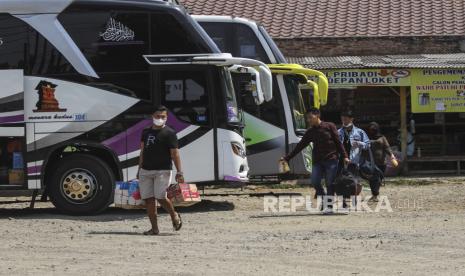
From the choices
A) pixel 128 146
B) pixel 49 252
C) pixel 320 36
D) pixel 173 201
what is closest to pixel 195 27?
pixel 128 146

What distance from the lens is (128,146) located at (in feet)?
43.8

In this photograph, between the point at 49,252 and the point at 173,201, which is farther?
the point at 173,201

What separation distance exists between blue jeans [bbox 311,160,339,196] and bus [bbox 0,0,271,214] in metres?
1.44

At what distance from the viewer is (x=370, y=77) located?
68.0 ft

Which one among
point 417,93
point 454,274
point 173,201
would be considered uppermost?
point 417,93

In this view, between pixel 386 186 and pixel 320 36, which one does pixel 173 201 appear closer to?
pixel 386 186

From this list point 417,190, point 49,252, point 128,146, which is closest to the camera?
point 49,252

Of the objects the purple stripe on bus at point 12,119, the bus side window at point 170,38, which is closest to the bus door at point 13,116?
the purple stripe on bus at point 12,119

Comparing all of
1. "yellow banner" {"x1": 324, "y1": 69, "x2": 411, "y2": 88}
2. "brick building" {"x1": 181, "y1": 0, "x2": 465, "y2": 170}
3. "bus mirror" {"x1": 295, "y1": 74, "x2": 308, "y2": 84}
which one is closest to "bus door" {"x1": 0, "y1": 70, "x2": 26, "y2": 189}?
"bus mirror" {"x1": 295, "y1": 74, "x2": 308, "y2": 84}

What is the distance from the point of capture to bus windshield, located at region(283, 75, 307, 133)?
16.6 metres

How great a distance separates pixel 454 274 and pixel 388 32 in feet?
51.6

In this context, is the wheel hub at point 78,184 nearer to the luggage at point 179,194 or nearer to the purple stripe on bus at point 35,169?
the purple stripe on bus at point 35,169

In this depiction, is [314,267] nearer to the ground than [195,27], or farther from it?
nearer to the ground

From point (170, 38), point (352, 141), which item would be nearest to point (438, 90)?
point (352, 141)
